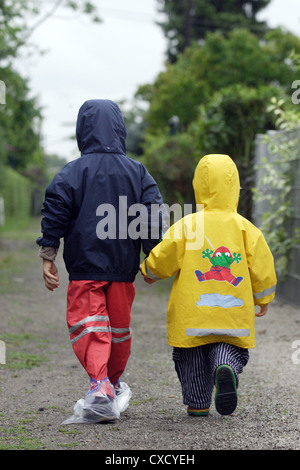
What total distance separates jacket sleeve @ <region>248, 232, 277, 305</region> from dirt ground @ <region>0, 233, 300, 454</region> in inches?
24.8

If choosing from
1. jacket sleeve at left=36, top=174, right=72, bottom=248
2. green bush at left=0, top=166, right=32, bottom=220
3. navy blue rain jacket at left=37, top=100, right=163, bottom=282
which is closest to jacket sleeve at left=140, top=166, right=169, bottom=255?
navy blue rain jacket at left=37, top=100, right=163, bottom=282

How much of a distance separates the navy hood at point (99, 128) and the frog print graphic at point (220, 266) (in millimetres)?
769

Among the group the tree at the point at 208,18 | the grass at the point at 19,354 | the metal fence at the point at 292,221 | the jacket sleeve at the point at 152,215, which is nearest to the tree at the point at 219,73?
the tree at the point at 208,18

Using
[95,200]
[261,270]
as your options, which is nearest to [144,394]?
[261,270]

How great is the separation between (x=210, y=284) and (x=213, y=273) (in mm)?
57

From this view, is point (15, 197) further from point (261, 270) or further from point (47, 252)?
point (261, 270)

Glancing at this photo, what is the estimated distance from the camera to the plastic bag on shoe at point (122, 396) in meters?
3.84

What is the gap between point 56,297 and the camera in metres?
9.15

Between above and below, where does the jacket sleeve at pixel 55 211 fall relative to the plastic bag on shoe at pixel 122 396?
above

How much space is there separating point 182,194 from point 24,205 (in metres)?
26.5

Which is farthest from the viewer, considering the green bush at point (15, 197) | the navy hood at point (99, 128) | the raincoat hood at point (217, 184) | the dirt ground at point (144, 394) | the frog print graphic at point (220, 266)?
the green bush at point (15, 197)

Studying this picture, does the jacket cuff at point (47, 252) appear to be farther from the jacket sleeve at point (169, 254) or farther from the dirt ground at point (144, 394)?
the dirt ground at point (144, 394)

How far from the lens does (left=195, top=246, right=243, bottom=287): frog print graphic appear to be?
3.59m

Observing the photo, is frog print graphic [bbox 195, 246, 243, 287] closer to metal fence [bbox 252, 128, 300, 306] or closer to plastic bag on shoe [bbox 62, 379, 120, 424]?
plastic bag on shoe [bbox 62, 379, 120, 424]
